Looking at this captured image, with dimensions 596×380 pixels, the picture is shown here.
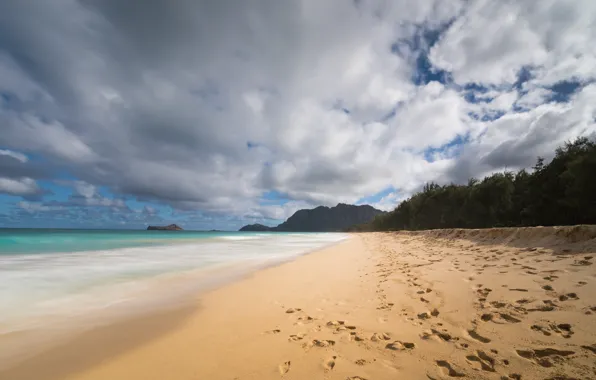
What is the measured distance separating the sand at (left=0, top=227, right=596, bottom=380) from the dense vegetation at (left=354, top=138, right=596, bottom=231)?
22.4 metres

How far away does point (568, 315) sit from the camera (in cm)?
315

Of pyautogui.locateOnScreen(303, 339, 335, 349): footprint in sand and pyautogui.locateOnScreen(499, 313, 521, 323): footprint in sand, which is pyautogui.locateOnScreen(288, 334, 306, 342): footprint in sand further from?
pyautogui.locateOnScreen(499, 313, 521, 323): footprint in sand

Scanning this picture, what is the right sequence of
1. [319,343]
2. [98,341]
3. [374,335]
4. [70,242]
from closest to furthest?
[319,343]
[374,335]
[98,341]
[70,242]

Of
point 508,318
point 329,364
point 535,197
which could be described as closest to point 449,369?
point 329,364

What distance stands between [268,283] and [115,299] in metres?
3.87

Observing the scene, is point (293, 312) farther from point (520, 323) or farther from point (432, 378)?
point (520, 323)

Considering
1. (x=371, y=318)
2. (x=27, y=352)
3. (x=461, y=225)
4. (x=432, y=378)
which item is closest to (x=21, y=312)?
(x=27, y=352)

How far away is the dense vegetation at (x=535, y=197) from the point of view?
20219 mm

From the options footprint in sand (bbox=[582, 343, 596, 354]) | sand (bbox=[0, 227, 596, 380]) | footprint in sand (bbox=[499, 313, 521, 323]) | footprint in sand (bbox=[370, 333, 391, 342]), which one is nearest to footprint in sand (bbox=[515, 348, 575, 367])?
sand (bbox=[0, 227, 596, 380])

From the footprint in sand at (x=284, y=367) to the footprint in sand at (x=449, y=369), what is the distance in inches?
64.0

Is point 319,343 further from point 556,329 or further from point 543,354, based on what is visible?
point 556,329

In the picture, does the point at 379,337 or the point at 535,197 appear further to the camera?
the point at 535,197

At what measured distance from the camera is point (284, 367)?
8.80ft

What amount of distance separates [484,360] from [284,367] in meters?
2.13
